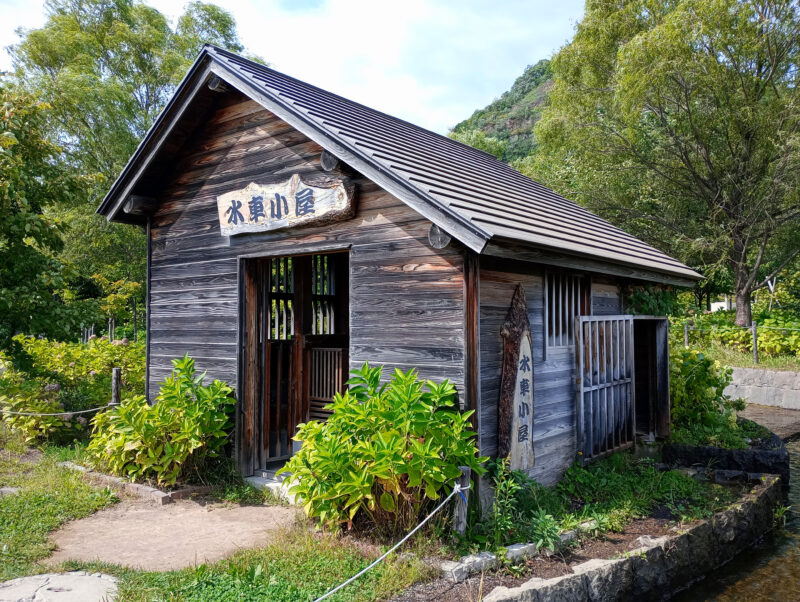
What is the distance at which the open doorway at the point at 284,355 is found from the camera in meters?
7.48

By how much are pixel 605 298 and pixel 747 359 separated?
39.6 feet

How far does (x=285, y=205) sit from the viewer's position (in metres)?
6.77

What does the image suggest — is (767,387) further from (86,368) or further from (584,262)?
(86,368)

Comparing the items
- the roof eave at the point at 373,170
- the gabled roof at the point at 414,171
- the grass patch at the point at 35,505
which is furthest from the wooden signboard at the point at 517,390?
the grass patch at the point at 35,505

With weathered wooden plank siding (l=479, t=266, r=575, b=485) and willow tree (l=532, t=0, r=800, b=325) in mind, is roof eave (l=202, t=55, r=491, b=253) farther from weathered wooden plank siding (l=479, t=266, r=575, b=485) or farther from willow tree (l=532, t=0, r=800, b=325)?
willow tree (l=532, t=0, r=800, b=325)

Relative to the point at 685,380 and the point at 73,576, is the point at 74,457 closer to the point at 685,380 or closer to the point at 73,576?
the point at 73,576

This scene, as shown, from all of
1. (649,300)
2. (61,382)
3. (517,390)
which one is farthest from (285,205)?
(61,382)

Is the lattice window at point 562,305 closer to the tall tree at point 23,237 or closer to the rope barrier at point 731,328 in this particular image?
the tall tree at point 23,237

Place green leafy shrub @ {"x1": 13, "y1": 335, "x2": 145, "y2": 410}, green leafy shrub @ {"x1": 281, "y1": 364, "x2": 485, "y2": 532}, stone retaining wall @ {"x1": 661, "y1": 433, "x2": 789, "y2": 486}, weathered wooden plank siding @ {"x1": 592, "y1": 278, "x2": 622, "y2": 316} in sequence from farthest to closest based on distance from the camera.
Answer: green leafy shrub @ {"x1": 13, "y1": 335, "x2": 145, "y2": 410} < stone retaining wall @ {"x1": 661, "y1": 433, "x2": 789, "y2": 486} < weathered wooden plank siding @ {"x1": 592, "y1": 278, "x2": 622, "y2": 316} < green leafy shrub @ {"x1": 281, "y1": 364, "x2": 485, "y2": 532}

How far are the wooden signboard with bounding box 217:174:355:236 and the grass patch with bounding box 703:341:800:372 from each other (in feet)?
49.3

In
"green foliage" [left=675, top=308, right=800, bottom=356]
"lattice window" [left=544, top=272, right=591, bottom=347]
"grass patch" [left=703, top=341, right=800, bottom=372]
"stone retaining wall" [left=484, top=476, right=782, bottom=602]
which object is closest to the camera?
"stone retaining wall" [left=484, top=476, right=782, bottom=602]

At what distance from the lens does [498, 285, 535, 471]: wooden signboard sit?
18.7 ft

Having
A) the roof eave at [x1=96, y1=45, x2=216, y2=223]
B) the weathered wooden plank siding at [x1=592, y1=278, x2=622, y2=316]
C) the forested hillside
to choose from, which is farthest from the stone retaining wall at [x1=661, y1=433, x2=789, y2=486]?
the forested hillside

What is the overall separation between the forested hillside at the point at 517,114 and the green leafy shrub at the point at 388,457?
193 feet
